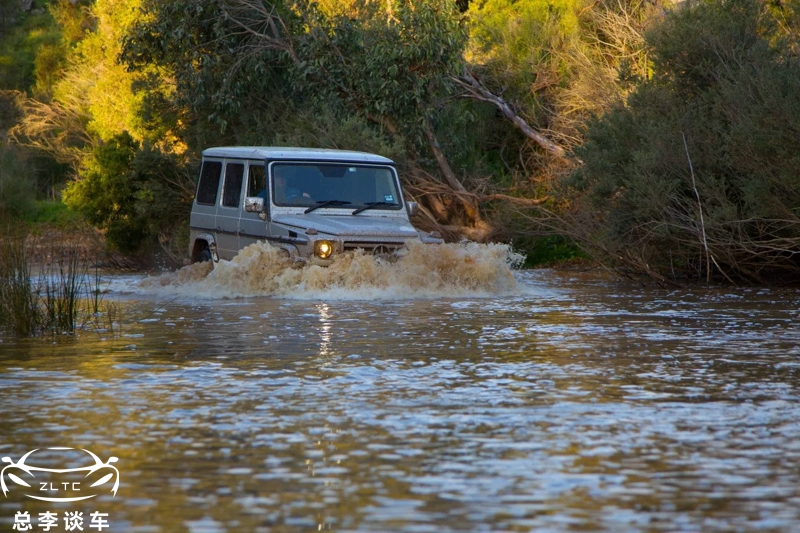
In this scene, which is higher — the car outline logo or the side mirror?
the side mirror

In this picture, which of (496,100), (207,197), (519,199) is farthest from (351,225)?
(496,100)

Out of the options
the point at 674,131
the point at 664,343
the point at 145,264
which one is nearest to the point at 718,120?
the point at 674,131

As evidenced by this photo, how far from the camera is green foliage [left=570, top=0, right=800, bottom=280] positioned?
16297 mm

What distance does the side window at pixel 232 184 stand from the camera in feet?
51.8

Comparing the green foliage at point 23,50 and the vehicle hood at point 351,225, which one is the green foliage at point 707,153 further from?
the green foliage at point 23,50

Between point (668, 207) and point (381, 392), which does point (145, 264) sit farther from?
point (381, 392)

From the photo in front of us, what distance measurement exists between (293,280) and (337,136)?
7.98m

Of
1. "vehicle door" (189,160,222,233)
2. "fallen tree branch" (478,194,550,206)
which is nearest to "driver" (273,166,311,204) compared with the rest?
"vehicle door" (189,160,222,233)

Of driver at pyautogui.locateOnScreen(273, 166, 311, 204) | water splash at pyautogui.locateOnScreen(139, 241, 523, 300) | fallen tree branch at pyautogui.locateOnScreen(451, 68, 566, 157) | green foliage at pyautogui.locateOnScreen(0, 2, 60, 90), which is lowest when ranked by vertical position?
water splash at pyautogui.locateOnScreen(139, 241, 523, 300)

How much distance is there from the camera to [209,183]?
16547mm

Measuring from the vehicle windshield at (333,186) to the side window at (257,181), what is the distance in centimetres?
16

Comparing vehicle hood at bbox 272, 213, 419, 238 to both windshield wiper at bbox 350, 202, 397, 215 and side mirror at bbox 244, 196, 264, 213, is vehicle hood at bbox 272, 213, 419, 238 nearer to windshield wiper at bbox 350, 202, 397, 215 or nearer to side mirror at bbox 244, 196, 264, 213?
windshield wiper at bbox 350, 202, 397, 215

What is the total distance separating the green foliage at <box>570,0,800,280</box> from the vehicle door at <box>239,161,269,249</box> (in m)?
5.19

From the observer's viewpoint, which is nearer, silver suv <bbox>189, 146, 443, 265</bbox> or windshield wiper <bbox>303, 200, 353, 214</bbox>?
silver suv <bbox>189, 146, 443, 265</bbox>
